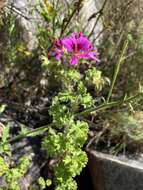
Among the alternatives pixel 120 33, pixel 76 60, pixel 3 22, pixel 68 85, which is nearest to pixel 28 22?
pixel 3 22

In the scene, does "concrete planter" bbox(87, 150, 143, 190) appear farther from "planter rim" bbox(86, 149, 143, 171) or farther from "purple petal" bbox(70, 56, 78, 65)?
"purple petal" bbox(70, 56, 78, 65)

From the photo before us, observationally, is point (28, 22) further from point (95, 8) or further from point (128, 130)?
point (128, 130)

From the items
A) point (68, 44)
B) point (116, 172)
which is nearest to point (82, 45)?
point (68, 44)

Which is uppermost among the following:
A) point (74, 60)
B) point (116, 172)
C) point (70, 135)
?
point (74, 60)

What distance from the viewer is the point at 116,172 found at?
3.08 metres

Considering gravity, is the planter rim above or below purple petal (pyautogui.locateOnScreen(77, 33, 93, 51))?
below

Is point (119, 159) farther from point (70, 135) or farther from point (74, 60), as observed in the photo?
point (74, 60)

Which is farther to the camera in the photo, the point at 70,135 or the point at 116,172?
the point at 116,172

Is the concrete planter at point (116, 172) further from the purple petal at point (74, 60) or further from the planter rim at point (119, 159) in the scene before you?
the purple petal at point (74, 60)

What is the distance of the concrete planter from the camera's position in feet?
9.96

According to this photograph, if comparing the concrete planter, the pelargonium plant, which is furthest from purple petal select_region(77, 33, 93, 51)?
the concrete planter

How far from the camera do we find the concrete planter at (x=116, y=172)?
304 centimetres

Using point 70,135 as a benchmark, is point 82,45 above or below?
above

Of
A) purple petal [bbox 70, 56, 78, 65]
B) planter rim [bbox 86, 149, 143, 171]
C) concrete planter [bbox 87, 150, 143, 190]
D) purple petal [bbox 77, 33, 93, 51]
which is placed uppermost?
purple petal [bbox 77, 33, 93, 51]
